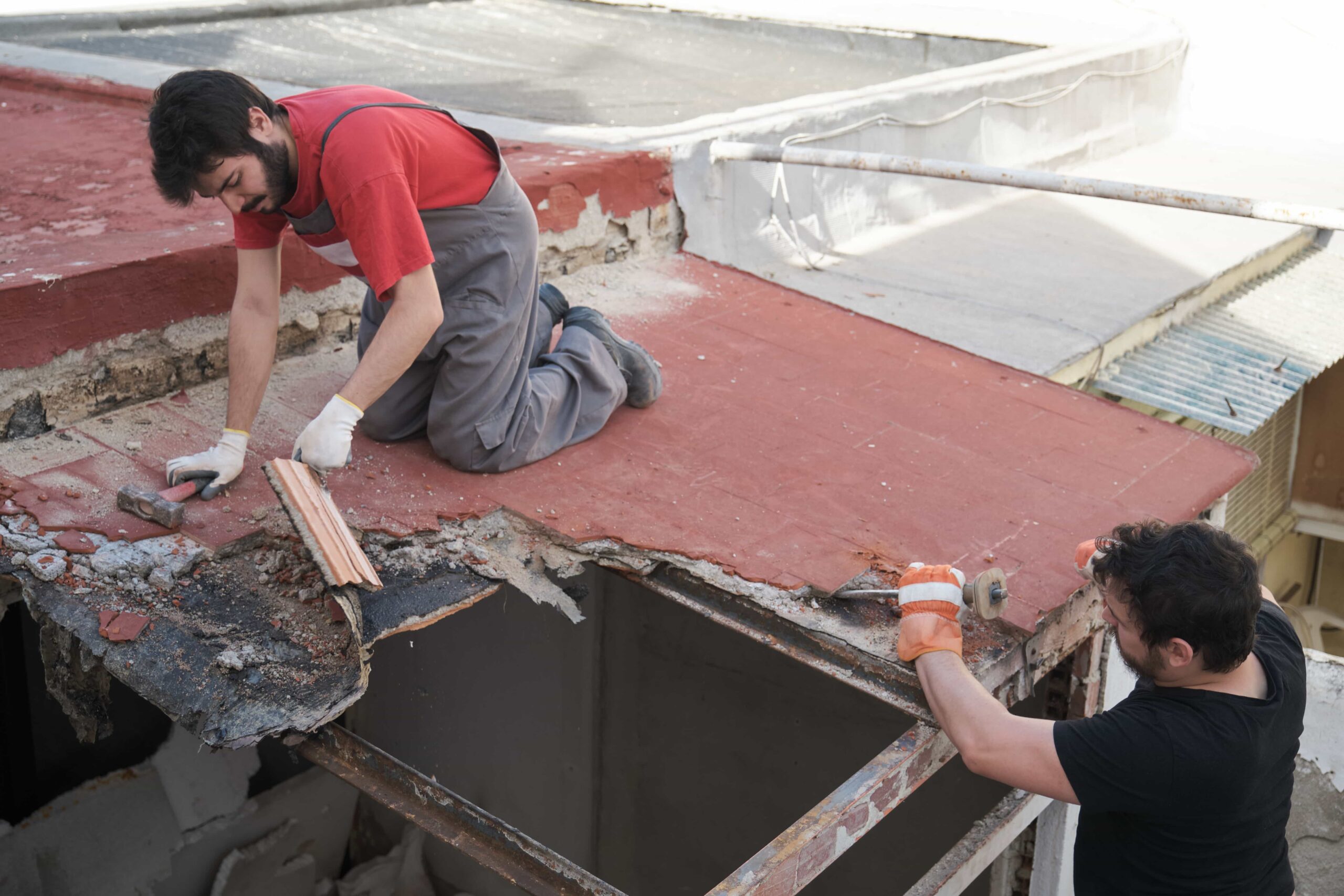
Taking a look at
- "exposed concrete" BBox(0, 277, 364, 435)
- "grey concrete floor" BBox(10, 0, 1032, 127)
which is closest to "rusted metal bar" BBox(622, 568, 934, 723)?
"exposed concrete" BBox(0, 277, 364, 435)

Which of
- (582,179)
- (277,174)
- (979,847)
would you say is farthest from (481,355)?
(979,847)

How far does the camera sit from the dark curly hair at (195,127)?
220 centimetres

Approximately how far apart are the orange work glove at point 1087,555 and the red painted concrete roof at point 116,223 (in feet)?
7.23

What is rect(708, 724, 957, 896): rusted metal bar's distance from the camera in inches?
72.0

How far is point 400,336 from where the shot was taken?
2.41 m

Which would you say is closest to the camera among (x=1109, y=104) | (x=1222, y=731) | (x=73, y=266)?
(x=1222, y=731)

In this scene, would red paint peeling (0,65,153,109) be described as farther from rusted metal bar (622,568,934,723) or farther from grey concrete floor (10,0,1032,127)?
rusted metal bar (622,568,934,723)

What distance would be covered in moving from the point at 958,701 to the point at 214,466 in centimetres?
176

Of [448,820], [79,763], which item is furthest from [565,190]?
[79,763]

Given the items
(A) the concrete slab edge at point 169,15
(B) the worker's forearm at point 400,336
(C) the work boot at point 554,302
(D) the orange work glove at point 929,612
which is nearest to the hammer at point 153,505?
(B) the worker's forearm at point 400,336

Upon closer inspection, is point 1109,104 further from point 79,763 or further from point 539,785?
point 79,763

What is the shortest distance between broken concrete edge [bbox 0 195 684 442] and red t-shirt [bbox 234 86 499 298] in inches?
22.2

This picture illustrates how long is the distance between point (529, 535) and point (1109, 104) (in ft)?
19.1

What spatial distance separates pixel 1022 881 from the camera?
121 inches
